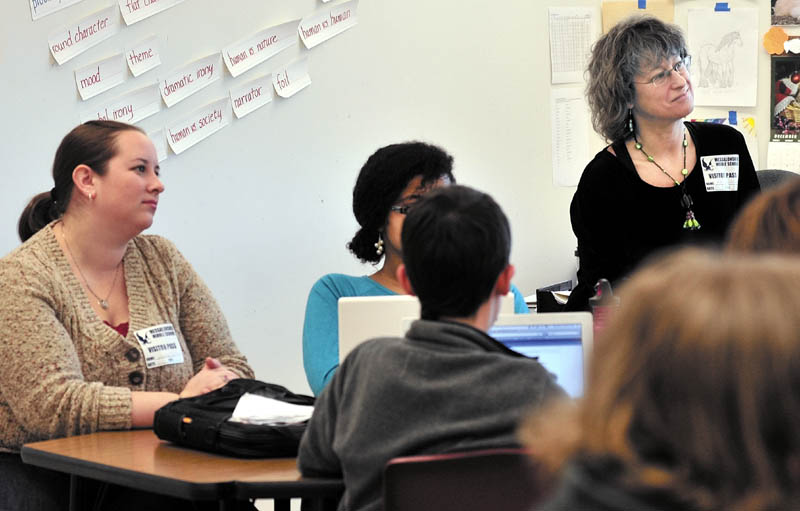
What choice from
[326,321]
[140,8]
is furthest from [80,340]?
[140,8]

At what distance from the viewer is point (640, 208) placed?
3023 millimetres

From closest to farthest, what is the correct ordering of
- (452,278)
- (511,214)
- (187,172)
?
(452,278) < (187,172) < (511,214)

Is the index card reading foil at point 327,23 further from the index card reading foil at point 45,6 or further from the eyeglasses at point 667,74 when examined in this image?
the eyeglasses at point 667,74

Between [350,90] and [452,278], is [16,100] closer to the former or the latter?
[350,90]

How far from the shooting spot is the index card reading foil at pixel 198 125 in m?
3.43

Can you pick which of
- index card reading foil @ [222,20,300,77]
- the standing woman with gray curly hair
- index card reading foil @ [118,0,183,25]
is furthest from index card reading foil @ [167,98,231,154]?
the standing woman with gray curly hair

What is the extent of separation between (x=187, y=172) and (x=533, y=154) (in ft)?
5.20

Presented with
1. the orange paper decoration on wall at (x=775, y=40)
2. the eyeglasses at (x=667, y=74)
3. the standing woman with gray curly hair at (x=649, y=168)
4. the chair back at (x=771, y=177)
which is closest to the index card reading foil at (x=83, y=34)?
the standing woman with gray curly hair at (x=649, y=168)

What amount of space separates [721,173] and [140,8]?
75.1 inches

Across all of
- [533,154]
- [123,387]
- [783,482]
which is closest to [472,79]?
[533,154]

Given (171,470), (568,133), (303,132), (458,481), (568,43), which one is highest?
(568,43)

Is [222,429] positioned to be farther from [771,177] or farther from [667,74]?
[771,177]

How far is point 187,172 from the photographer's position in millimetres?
3471

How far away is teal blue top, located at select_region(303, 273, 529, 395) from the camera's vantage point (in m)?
2.49
